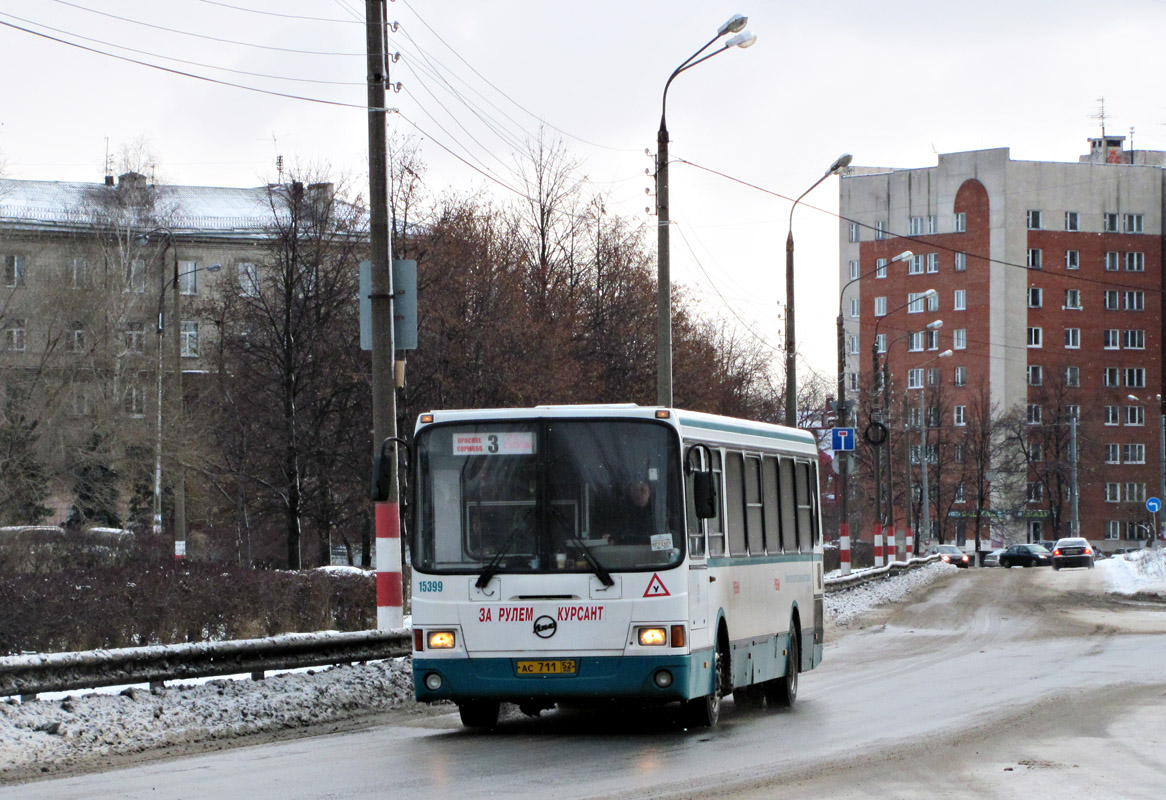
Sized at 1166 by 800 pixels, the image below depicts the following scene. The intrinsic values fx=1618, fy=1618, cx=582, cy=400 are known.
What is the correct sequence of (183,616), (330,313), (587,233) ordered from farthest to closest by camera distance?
(587,233) → (330,313) → (183,616)

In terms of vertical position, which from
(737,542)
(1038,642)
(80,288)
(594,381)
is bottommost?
(1038,642)

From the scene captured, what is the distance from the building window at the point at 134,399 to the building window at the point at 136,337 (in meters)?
2.37

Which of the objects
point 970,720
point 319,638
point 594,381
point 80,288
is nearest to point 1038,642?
point 970,720

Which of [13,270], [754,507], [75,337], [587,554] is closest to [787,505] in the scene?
[754,507]

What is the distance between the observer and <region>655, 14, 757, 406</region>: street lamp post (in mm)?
24516

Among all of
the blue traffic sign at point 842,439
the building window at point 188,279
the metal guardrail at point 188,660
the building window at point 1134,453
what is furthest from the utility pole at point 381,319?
the building window at point 1134,453

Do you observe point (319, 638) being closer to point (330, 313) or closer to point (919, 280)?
point (330, 313)

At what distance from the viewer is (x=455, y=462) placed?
12508mm

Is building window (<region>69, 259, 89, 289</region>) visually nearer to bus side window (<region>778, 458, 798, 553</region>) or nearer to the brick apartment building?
bus side window (<region>778, 458, 798, 553</region>)

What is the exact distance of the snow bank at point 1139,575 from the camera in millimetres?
39562

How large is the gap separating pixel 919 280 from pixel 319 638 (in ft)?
317

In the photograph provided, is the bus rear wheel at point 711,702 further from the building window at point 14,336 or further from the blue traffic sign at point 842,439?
the building window at point 14,336

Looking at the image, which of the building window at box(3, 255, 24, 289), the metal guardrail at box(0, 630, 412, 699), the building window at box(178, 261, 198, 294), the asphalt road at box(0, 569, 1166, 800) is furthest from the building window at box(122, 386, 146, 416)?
the asphalt road at box(0, 569, 1166, 800)

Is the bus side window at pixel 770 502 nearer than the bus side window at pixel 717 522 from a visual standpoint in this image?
No
